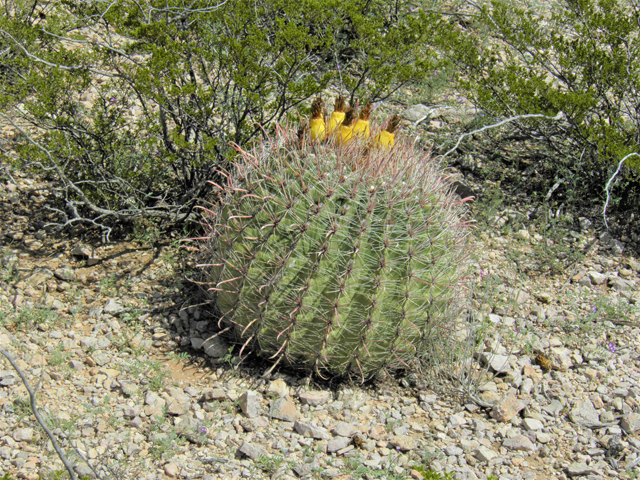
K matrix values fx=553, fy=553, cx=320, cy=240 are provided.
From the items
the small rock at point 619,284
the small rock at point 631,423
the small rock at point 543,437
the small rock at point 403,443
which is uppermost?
the small rock at point 619,284

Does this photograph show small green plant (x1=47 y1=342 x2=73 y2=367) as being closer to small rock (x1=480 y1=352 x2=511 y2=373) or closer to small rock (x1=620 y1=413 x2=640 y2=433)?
small rock (x1=480 y1=352 x2=511 y2=373)

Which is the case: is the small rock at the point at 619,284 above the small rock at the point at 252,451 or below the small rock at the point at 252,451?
above

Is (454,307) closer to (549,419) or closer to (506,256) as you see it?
(549,419)

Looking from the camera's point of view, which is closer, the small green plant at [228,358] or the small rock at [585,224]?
the small green plant at [228,358]

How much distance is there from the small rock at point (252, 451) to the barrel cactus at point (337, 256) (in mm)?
485

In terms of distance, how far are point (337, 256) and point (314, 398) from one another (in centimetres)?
92

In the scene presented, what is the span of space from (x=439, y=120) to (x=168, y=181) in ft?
10.7

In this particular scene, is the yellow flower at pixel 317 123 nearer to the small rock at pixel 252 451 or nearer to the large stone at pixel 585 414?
the small rock at pixel 252 451

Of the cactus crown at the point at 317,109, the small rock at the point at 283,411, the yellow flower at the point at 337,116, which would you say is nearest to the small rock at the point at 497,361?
the small rock at the point at 283,411

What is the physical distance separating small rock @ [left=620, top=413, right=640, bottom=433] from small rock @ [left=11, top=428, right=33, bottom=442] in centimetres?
337

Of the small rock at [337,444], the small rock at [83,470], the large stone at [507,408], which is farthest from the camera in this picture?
the large stone at [507,408]

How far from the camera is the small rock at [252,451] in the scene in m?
2.88

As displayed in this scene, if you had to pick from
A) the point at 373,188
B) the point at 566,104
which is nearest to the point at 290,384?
the point at 373,188

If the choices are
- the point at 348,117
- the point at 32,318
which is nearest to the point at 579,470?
the point at 348,117
